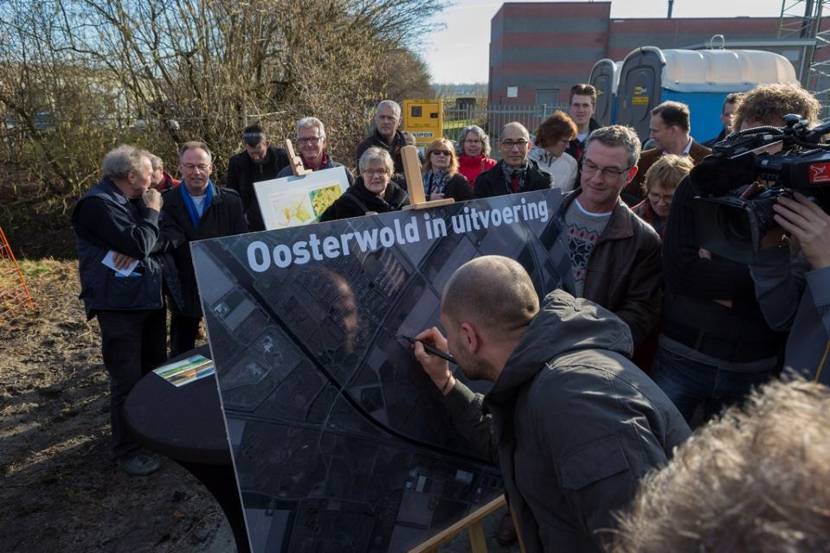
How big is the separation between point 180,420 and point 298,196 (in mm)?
2179

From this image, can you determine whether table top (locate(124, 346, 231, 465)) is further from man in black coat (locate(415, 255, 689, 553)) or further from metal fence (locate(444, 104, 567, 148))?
metal fence (locate(444, 104, 567, 148))

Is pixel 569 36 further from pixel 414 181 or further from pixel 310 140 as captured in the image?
pixel 414 181

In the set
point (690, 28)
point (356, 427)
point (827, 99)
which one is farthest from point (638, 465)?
point (690, 28)

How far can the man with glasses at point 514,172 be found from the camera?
418 cm

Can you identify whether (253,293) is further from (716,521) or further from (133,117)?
(133,117)

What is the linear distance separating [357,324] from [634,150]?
4.97ft

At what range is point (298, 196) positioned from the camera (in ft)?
12.6

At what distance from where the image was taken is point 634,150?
2.43 metres

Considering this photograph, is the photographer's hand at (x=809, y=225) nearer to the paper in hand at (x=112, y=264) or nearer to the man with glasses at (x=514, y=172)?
the man with glasses at (x=514, y=172)

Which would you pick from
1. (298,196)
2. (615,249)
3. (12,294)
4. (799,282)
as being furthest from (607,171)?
(12,294)

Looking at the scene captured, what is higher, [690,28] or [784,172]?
[690,28]

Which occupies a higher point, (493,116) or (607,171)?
(493,116)

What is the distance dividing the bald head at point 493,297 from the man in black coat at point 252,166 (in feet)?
13.6

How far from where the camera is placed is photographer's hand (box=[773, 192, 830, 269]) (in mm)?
1530
